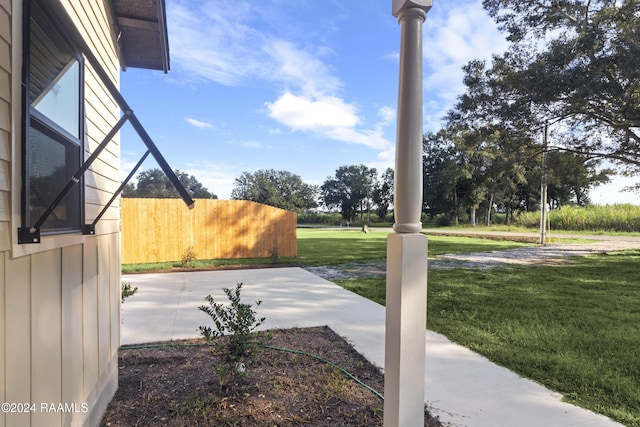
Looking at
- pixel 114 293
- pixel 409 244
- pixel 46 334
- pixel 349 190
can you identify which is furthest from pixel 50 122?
pixel 349 190

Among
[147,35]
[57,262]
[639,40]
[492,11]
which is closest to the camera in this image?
[57,262]

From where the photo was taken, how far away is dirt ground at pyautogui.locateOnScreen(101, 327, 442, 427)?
2.01 m

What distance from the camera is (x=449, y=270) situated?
7652 millimetres

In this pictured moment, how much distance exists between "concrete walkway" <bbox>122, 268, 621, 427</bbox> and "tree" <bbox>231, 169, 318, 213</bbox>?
3858 centimetres

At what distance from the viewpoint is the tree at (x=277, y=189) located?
45812 millimetres

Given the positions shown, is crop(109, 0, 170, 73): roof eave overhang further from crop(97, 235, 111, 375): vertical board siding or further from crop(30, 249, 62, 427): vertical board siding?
crop(30, 249, 62, 427): vertical board siding

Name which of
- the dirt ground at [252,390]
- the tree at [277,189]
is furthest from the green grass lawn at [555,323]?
the tree at [277,189]

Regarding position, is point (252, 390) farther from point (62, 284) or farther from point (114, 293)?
point (62, 284)

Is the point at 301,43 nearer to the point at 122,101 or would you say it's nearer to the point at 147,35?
the point at 147,35

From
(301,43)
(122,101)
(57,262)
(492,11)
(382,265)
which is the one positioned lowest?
(382,265)

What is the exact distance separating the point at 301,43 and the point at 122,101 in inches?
338

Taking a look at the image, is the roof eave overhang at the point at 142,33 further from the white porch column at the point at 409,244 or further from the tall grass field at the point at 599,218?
the tall grass field at the point at 599,218

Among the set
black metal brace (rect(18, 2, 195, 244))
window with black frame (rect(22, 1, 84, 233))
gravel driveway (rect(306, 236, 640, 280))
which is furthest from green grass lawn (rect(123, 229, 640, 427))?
window with black frame (rect(22, 1, 84, 233))

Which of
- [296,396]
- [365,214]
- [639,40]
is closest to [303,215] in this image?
[365,214]
